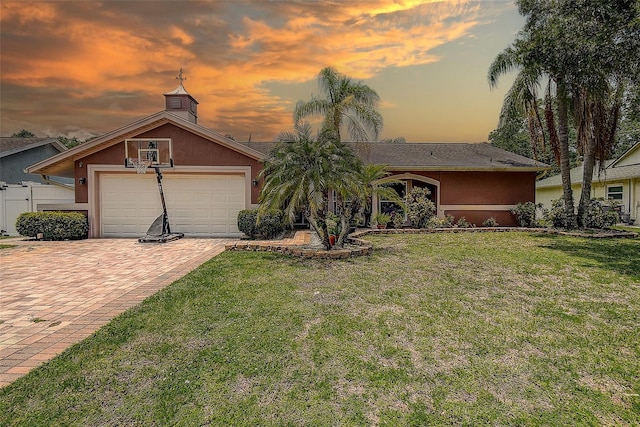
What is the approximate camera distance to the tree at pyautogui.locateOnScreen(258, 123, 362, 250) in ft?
27.4

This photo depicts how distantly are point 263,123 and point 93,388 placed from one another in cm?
1829

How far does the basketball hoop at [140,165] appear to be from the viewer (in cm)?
1316

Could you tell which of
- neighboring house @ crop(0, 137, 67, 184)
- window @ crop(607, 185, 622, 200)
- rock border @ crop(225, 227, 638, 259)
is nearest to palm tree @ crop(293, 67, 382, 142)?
rock border @ crop(225, 227, 638, 259)

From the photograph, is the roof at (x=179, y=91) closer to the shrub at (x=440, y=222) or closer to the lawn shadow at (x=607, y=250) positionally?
the shrub at (x=440, y=222)

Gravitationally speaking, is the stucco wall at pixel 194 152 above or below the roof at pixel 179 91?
below

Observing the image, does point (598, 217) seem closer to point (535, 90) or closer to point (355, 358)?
point (535, 90)

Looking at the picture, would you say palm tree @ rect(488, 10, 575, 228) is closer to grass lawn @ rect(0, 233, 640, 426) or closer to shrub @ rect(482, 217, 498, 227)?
shrub @ rect(482, 217, 498, 227)

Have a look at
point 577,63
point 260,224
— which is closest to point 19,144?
point 260,224

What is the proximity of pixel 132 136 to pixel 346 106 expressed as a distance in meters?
8.58

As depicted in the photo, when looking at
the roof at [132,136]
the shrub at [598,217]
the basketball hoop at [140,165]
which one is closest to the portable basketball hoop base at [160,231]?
the basketball hoop at [140,165]

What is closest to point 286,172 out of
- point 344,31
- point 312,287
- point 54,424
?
point 312,287

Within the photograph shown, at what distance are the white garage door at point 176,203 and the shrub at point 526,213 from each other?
12.2 metres

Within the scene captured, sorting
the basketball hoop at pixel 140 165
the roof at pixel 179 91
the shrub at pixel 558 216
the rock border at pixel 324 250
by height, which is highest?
the roof at pixel 179 91

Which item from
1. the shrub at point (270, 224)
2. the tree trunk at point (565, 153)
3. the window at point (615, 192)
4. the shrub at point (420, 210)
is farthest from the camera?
the window at point (615, 192)
